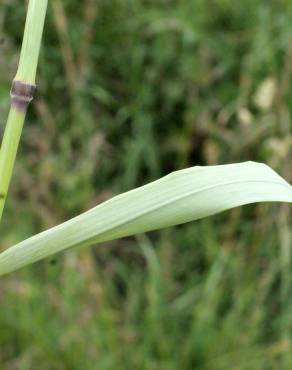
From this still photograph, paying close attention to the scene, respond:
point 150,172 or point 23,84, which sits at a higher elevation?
point 150,172

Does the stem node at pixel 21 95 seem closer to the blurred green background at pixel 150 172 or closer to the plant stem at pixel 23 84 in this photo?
the plant stem at pixel 23 84

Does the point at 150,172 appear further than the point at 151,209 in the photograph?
Yes

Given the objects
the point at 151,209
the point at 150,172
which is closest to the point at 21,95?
the point at 151,209

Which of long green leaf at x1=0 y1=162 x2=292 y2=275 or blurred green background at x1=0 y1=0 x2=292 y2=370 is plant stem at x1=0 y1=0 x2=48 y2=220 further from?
blurred green background at x1=0 y1=0 x2=292 y2=370

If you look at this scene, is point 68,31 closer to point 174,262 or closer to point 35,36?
point 174,262

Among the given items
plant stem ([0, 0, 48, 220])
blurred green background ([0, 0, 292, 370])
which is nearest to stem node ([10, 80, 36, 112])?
plant stem ([0, 0, 48, 220])

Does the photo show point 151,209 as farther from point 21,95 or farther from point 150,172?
point 150,172

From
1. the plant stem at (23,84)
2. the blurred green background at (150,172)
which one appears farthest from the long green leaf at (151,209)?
the blurred green background at (150,172)
